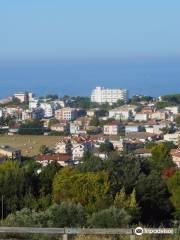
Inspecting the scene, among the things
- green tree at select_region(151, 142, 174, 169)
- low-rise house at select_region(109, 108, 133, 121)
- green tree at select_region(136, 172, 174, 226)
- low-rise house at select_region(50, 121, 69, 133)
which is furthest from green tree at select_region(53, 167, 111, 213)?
low-rise house at select_region(109, 108, 133, 121)

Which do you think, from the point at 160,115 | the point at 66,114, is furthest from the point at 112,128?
the point at 66,114

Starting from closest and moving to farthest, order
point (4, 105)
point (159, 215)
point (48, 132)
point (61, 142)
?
1. point (159, 215)
2. point (61, 142)
3. point (48, 132)
4. point (4, 105)

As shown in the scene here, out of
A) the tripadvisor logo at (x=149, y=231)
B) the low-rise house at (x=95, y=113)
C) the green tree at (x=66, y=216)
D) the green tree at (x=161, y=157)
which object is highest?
the tripadvisor logo at (x=149, y=231)

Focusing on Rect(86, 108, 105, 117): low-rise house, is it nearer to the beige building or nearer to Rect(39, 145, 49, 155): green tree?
the beige building

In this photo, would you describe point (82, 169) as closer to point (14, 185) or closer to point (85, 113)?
point (14, 185)

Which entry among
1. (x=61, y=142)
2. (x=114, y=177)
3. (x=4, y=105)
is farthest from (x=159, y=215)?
(x=4, y=105)

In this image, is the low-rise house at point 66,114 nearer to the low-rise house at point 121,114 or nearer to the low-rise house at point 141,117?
the low-rise house at point 121,114

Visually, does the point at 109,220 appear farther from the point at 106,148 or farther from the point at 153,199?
the point at 106,148

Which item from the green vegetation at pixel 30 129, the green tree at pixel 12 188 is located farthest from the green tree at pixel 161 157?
the green vegetation at pixel 30 129

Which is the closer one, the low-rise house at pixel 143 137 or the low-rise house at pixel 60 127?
the low-rise house at pixel 143 137
